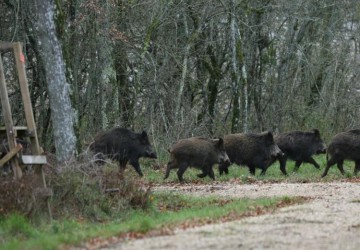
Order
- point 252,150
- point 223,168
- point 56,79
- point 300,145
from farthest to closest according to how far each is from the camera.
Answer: point 300,145 < point 252,150 < point 223,168 < point 56,79

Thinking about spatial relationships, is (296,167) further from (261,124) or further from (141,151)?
(261,124)

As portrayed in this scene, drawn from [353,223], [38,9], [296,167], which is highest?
[38,9]

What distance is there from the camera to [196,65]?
36.6 meters

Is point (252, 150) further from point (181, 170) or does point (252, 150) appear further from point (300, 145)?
point (181, 170)

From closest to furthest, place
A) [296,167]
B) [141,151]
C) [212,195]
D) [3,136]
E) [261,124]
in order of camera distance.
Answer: [3,136], [212,195], [141,151], [296,167], [261,124]

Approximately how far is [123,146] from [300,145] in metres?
6.08

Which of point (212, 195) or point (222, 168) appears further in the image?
point (222, 168)

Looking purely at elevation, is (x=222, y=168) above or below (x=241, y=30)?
below

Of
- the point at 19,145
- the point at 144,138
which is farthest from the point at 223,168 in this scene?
the point at 19,145

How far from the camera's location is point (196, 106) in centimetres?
3662

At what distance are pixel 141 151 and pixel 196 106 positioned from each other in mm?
10931

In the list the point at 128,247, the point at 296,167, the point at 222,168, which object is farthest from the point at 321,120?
the point at 128,247

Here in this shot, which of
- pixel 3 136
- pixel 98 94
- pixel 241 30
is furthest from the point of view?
pixel 241 30

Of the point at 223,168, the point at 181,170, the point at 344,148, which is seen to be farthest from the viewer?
the point at 223,168
